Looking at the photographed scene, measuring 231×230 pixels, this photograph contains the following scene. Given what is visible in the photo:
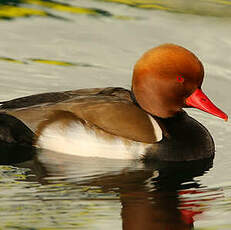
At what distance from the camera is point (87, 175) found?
7520 mm

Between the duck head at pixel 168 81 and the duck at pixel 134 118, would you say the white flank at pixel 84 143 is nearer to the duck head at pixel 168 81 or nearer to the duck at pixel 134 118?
the duck at pixel 134 118

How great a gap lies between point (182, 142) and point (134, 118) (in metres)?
0.51

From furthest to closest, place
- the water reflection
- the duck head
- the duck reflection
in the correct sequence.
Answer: the water reflection → the duck head → the duck reflection

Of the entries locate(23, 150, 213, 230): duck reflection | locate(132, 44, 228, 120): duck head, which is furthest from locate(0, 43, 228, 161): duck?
locate(23, 150, 213, 230): duck reflection

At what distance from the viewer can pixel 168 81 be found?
7.97 meters

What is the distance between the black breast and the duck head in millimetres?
118

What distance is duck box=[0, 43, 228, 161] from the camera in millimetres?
7832

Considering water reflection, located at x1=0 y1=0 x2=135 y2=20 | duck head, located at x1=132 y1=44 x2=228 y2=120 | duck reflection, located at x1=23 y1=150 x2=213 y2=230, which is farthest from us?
water reflection, located at x1=0 y1=0 x2=135 y2=20

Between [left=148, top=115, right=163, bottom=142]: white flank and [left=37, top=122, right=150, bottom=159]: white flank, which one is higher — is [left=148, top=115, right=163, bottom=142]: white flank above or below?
above

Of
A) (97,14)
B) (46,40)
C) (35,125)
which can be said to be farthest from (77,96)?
(97,14)

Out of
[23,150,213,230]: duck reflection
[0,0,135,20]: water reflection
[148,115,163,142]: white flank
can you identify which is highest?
[0,0,135,20]: water reflection

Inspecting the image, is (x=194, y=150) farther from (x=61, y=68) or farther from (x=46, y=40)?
(x=46, y=40)

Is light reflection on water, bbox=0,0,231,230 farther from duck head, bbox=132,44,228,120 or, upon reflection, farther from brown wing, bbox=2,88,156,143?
duck head, bbox=132,44,228,120

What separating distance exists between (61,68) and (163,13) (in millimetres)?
2362
